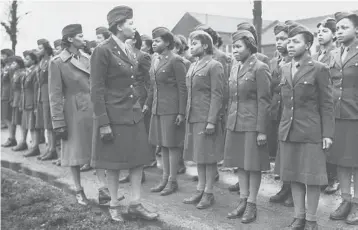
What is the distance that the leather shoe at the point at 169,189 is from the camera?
622 centimetres

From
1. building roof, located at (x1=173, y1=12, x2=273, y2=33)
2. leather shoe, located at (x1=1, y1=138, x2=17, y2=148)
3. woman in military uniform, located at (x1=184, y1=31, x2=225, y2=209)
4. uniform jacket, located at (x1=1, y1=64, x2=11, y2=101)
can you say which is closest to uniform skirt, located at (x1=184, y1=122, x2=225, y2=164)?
woman in military uniform, located at (x1=184, y1=31, x2=225, y2=209)

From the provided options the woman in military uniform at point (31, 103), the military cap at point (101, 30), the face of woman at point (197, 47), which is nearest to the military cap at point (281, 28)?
the face of woman at point (197, 47)

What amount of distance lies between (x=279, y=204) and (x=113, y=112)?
2.60 m

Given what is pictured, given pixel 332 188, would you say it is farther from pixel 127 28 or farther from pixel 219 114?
pixel 127 28

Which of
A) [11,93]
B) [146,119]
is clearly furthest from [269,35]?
[146,119]

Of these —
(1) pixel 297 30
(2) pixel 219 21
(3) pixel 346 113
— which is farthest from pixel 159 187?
(2) pixel 219 21

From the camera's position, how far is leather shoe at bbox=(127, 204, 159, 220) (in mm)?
5121

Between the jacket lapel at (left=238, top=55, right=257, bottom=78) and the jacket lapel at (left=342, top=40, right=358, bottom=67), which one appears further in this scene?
the jacket lapel at (left=238, top=55, right=257, bottom=78)

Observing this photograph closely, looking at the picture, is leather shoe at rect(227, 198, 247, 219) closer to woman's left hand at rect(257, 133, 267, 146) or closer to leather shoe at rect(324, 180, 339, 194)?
woman's left hand at rect(257, 133, 267, 146)

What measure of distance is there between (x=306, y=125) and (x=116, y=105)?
2184 mm

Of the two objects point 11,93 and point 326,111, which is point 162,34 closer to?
point 326,111

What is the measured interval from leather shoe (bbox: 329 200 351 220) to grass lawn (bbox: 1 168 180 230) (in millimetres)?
1953

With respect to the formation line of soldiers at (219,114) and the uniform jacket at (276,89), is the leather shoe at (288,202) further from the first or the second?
the uniform jacket at (276,89)

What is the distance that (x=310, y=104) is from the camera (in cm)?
444
